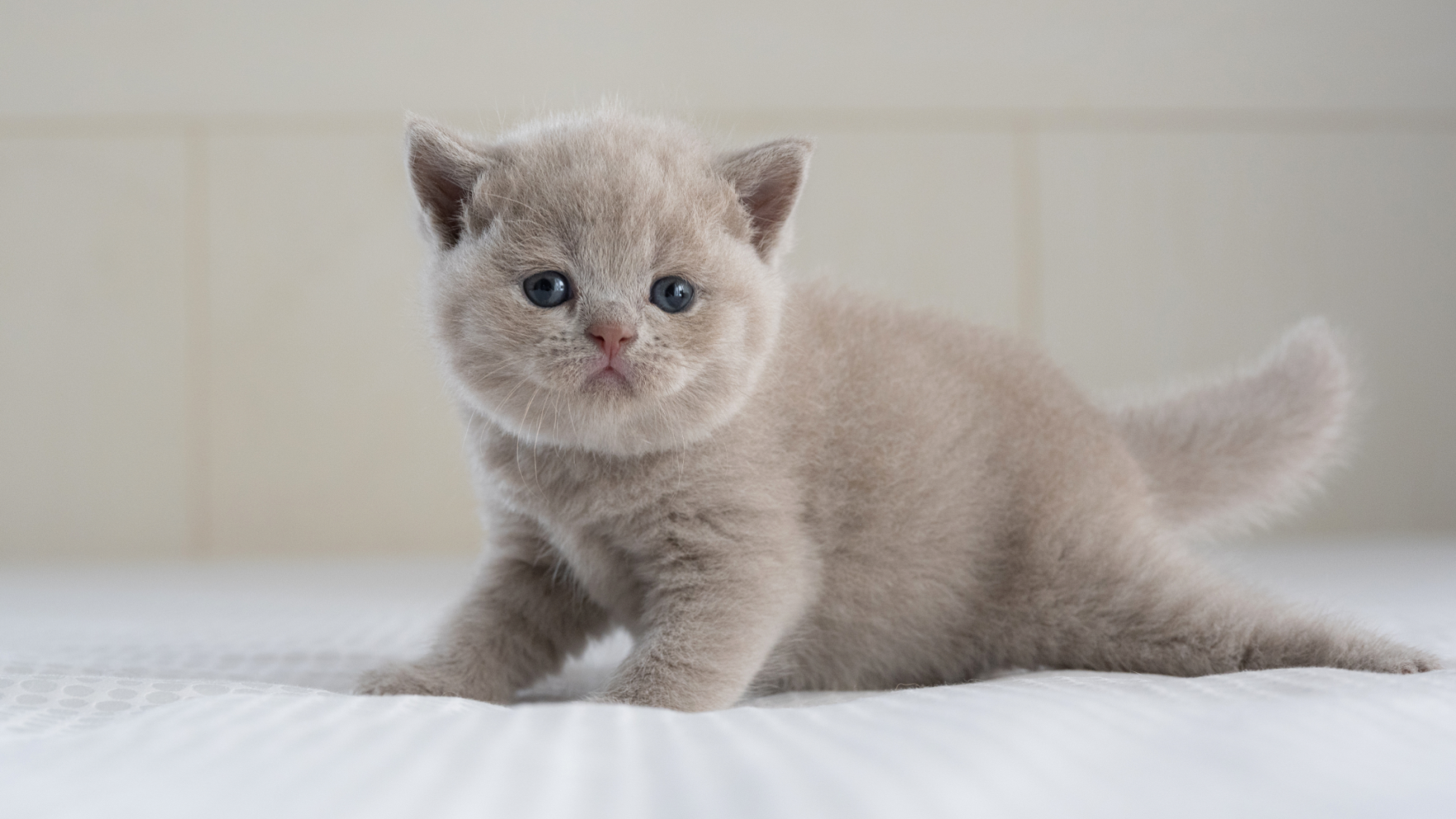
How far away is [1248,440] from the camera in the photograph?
1.55 meters

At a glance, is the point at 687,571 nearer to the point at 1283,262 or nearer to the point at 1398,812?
the point at 1398,812

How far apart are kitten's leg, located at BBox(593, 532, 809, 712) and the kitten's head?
0.13 meters

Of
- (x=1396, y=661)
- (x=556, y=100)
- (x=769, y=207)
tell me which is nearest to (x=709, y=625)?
(x=769, y=207)

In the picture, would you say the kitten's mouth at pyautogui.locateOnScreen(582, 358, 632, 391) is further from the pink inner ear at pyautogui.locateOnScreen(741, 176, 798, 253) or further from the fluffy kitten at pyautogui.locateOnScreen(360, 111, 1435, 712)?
the pink inner ear at pyautogui.locateOnScreen(741, 176, 798, 253)

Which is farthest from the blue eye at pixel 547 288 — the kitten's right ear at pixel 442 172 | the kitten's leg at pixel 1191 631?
the kitten's leg at pixel 1191 631

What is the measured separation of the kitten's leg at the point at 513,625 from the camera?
130cm

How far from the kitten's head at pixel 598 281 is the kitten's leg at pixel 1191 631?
446 millimetres

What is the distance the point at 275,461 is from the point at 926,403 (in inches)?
93.7

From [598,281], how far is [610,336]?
6 cm

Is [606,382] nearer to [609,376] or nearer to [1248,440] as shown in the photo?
[609,376]

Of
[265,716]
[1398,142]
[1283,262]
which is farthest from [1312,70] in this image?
[265,716]

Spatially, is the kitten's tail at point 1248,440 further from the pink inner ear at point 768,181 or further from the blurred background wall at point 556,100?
the blurred background wall at point 556,100

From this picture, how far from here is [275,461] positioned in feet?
10.8

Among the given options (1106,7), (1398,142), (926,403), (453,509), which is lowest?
(453,509)
